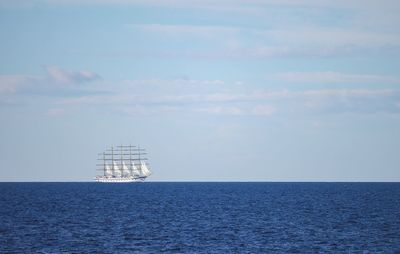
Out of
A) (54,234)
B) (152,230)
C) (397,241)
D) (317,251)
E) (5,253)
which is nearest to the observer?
(5,253)

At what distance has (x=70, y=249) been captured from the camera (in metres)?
58.5

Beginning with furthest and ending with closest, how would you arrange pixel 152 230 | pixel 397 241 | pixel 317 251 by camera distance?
pixel 152 230
pixel 397 241
pixel 317 251

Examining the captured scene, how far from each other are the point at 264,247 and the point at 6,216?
4445cm

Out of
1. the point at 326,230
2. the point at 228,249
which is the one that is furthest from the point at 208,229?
the point at 228,249

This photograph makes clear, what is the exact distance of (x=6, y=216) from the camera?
9469 cm

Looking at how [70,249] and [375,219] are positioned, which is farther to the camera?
[375,219]

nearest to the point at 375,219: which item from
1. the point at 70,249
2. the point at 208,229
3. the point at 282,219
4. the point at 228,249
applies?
the point at 282,219

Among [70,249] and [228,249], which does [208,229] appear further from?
[70,249]

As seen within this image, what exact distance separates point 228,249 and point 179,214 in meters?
41.8

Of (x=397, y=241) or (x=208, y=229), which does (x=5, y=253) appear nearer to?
(x=208, y=229)

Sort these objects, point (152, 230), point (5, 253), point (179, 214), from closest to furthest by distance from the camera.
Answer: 1. point (5, 253)
2. point (152, 230)
3. point (179, 214)

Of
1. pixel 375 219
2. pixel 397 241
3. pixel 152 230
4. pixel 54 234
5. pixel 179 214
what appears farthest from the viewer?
pixel 179 214

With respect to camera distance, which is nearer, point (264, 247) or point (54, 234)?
point (264, 247)

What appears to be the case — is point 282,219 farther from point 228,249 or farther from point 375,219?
point 228,249
